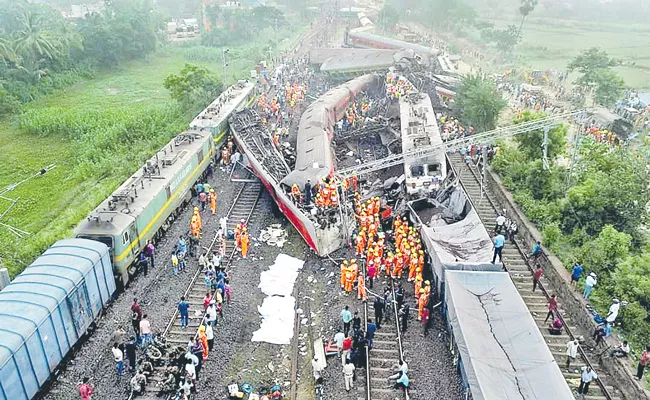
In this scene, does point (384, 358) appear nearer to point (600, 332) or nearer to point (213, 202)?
point (600, 332)

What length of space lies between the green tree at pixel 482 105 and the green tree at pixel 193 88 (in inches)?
602

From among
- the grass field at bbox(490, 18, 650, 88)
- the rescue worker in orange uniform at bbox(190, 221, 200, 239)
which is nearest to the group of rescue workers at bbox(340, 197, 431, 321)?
the rescue worker in orange uniform at bbox(190, 221, 200, 239)

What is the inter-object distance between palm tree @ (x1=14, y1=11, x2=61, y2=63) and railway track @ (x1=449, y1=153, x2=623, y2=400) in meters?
33.6

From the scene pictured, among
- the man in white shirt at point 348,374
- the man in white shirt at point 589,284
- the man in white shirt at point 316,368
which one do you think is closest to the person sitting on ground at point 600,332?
the man in white shirt at point 589,284

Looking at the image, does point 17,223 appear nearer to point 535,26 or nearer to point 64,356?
point 64,356

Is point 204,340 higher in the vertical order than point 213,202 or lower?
higher

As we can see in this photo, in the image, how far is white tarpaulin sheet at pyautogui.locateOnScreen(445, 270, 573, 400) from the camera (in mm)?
10086

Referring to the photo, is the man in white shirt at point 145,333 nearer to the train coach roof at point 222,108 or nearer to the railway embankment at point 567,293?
the railway embankment at point 567,293

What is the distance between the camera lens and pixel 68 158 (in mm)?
27391

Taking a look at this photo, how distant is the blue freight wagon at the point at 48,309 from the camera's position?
1072 cm

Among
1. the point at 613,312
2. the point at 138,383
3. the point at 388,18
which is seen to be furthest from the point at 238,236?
the point at 388,18

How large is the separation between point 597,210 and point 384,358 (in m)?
8.96

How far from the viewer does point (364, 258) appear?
16906 millimetres

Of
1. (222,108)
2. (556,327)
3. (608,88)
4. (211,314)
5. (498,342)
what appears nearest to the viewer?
(498,342)
